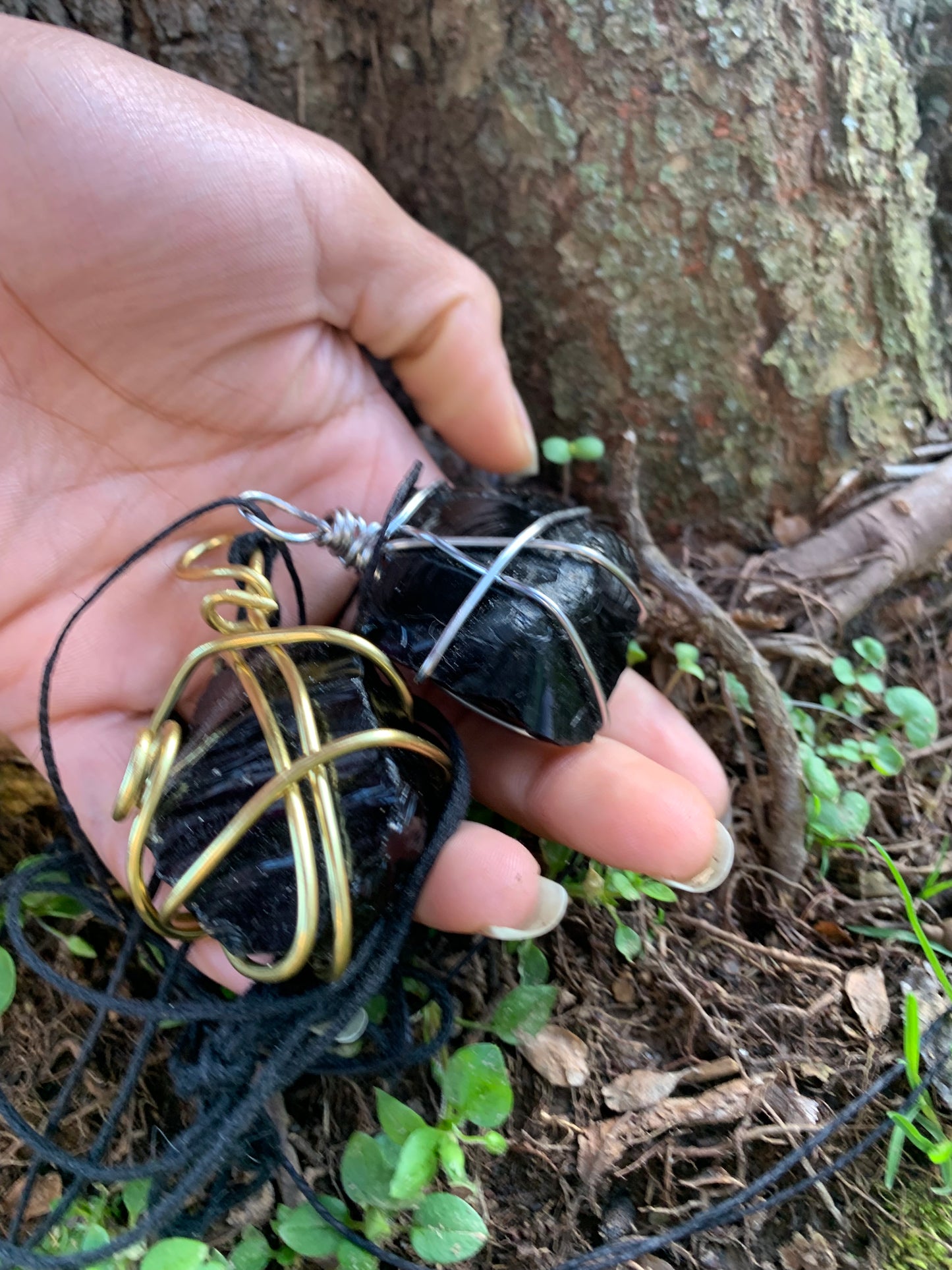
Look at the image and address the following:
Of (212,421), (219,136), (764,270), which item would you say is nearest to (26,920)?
(212,421)

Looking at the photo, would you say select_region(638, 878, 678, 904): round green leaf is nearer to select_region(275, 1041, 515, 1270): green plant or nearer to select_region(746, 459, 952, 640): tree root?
select_region(275, 1041, 515, 1270): green plant

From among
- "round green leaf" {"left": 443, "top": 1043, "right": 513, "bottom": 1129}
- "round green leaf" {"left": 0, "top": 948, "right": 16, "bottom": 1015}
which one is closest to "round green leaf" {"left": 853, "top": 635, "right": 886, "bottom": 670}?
"round green leaf" {"left": 443, "top": 1043, "right": 513, "bottom": 1129}

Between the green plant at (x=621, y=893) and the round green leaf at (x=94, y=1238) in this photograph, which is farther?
the green plant at (x=621, y=893)

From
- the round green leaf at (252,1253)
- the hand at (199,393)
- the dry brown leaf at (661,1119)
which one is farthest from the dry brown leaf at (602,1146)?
the round green leaf at (252,1253)

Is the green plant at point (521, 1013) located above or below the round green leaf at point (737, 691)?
below

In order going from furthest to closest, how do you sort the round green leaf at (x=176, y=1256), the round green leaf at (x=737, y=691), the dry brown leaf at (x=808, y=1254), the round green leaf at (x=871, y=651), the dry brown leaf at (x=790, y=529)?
the dry brown leaf at (x=790, y=529) → the round green leaf at (x=871, y=651) → the round green leaf at (x=737, y=691) → the dry brown leaf at (x=808, y=1254) → the round green leaf at (x=176, y=1256)

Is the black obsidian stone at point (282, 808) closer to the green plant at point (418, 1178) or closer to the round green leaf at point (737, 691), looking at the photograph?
the green plant at point (418, 1178)
